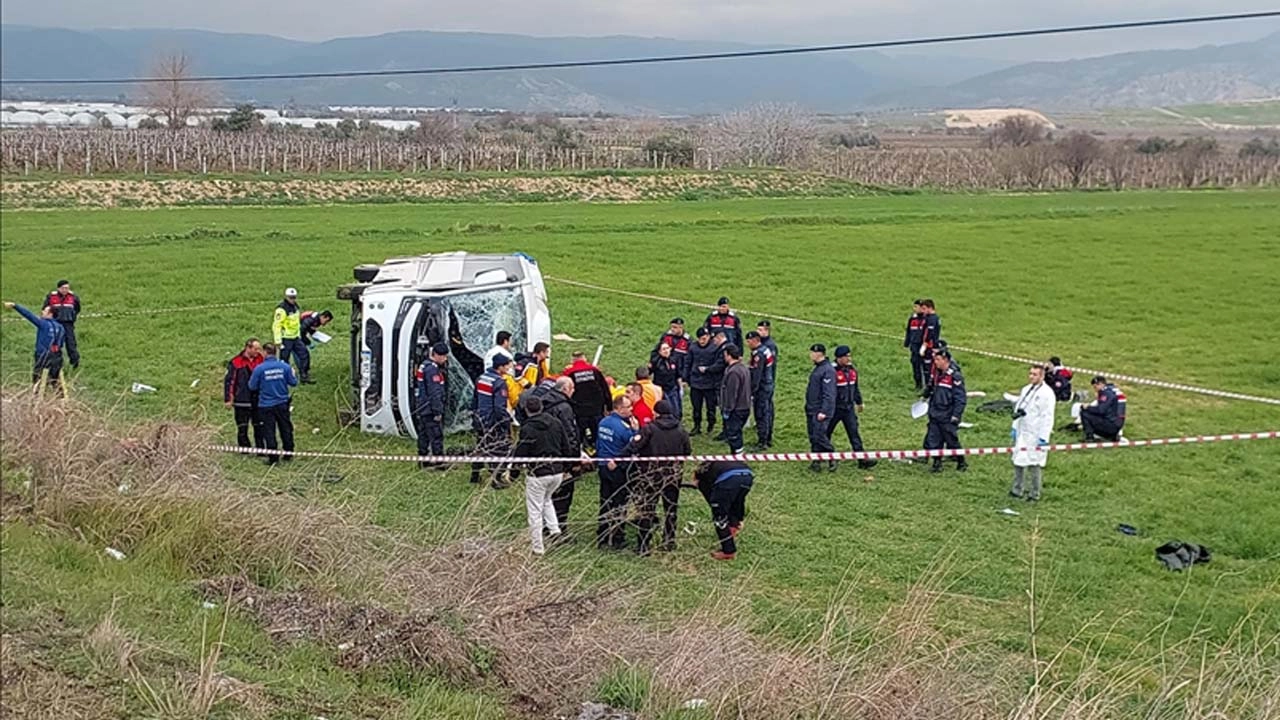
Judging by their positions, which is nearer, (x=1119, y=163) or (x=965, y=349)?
(x=965, y=349)

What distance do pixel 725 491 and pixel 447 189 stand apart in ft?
161

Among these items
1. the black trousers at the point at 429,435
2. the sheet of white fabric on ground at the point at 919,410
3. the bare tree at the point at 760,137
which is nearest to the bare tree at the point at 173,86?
the black trousers at the point at 429,435

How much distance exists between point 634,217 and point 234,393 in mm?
34652

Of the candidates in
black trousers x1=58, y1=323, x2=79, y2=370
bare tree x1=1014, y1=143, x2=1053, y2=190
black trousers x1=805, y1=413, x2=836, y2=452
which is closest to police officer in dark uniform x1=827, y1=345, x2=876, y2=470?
black trousers x1=805, y1=413, x2=836, y2=452

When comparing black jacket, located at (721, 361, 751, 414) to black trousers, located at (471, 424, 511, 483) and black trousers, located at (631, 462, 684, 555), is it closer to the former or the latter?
black trousers, located at (471, 424, 511, 483)

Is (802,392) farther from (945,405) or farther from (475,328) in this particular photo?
(475,328)

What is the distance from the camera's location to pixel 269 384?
1418 centimetres

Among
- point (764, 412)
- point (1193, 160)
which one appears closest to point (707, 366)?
point (764, 412)

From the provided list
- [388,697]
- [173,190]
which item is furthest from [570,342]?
[173,190]

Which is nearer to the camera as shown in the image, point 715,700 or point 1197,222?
point 715,700

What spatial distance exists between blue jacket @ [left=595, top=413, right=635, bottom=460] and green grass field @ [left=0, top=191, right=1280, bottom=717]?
3.57ft

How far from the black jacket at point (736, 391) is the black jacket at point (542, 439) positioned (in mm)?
4248

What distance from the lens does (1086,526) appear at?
13.3m

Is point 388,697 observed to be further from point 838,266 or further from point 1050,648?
point 838,266
